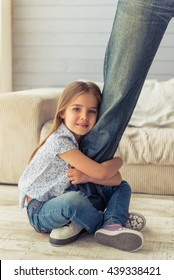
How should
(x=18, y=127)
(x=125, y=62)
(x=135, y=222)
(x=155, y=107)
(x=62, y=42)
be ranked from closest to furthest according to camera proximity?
(x=125, y=62), (x=135, y=222), (x=18, y=127), (x=155, y=107), (x=62, y=42)

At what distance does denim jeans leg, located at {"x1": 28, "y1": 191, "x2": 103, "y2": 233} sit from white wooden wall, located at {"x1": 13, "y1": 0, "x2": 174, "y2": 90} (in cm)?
202

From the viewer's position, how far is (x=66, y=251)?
1.69 meters

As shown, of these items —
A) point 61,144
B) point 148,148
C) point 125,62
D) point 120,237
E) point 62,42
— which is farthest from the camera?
point 62,42

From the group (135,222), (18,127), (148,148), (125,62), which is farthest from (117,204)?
(18,127)

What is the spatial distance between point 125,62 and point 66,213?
528 mm

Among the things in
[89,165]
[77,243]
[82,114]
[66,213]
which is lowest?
[77,243]

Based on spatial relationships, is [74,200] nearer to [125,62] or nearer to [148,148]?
[125,62]

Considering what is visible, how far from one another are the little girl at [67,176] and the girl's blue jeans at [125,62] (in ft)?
0.18

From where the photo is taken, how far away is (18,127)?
8.73 feet

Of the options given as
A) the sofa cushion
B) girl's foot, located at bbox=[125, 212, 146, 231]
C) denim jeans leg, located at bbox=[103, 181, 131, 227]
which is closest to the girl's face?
denim jeans leg, located at bbox=[103, 181, 131, 227]

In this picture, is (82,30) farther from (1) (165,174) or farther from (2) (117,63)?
(2) (117,63)

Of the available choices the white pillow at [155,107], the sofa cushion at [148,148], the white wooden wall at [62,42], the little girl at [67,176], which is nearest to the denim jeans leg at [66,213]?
the little girl at [67,176]

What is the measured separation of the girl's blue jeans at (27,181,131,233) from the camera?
173 centimetres

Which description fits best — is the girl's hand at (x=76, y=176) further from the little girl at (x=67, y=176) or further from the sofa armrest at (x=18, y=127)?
the sofa armrest at (x=18, y=127)
